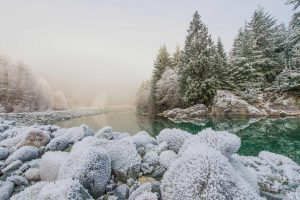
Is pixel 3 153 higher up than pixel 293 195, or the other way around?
pixel 3 153

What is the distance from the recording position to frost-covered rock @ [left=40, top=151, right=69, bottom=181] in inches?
126

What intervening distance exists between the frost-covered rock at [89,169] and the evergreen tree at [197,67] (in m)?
24.2

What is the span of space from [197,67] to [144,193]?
2596 cm

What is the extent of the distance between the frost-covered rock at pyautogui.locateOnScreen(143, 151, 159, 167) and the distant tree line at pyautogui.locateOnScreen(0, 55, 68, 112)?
3108 centimetres

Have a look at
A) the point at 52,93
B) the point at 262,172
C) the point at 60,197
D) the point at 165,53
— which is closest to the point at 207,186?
the point at 60,197

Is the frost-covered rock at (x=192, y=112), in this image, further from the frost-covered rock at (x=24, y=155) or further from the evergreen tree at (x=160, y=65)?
the frost-covered rock at (x=24, y=155)

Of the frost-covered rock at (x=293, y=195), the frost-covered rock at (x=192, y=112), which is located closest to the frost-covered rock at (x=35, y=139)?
the frost-covered rock at (x=293, y=195)

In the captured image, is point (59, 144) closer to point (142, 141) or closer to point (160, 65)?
point (142, 141)

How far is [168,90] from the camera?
3212 centimetres

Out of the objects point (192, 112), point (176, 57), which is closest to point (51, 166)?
point (192, 112)

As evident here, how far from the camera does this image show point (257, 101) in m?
25.1

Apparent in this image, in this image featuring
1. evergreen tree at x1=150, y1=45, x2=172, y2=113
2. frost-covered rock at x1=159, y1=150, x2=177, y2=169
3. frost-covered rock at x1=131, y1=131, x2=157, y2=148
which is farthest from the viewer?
evergreen tree at x1=150, y1=45, x2=172, y2=113

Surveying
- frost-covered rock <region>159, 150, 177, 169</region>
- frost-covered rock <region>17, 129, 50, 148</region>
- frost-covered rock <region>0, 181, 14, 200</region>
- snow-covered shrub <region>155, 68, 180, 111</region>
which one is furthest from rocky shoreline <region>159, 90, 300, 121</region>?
frost-covered rock <region>0, 181, 14, 200</region>

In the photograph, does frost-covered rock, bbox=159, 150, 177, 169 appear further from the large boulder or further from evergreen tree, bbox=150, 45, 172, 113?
evergreen tree, bbox=150, 45, 172, 113
